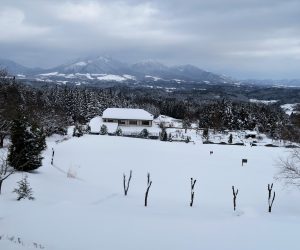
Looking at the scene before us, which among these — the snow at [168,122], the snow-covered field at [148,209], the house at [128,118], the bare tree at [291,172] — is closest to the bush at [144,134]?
the house at [128,118]

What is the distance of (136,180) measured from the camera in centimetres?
3023

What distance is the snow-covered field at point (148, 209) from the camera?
13531 mm

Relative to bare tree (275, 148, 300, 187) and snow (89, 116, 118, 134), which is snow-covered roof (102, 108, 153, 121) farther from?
bare tree (275, 148, 300, 187)

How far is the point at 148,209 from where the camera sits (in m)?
20.0

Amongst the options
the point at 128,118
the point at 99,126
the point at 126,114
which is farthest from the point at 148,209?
the point at 126,114

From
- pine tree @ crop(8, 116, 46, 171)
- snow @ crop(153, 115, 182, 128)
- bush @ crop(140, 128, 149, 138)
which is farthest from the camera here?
snow @ crop(153, 115, 182, 128)

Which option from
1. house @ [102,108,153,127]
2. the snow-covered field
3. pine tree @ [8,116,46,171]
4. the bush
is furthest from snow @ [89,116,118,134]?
pine tree @ [8,116,46,171]

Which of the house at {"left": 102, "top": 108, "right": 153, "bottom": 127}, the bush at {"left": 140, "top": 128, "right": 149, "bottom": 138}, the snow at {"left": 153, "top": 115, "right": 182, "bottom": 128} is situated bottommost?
the bush at {"left": 140, "top": 128, "right": 149, "bottom": 138}

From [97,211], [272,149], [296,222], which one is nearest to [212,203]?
[296,222]

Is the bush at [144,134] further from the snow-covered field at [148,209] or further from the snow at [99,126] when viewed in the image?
the snow-covered field at [148,209]

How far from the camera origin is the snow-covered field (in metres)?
13.5

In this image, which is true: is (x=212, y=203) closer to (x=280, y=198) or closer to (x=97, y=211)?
(x=280, y=198)

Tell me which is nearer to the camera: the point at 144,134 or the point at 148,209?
the point at 148,209

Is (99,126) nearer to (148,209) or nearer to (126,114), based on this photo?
(126,114)
